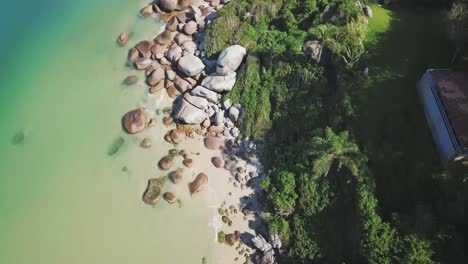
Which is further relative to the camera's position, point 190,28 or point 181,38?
point 190,28

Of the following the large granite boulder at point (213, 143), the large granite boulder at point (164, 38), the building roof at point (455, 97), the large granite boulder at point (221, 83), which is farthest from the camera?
the large granite boulder at point (164, 38)

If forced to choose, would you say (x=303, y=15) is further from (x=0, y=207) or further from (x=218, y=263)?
(x=0, y=207)

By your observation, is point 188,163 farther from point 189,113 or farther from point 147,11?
point 147,11

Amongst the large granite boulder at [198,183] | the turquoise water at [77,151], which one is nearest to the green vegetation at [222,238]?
the turquoise water at [77,151]

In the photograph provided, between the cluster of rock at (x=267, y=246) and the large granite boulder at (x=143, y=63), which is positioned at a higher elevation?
the large granite boulder at (x=143, y=63)

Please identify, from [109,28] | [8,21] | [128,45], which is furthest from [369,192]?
[8,21]

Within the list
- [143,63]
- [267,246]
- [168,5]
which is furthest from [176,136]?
[168,5]

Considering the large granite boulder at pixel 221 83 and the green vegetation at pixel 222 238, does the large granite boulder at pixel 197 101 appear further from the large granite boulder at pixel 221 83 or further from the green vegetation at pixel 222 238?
the green vegetation at pixel 222 238
